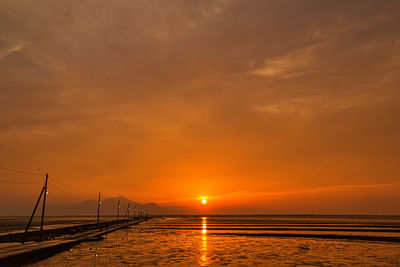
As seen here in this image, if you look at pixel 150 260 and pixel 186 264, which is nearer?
pixel 186 264

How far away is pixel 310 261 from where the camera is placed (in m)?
29.4

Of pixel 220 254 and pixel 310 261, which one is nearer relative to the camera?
pixel 310 261

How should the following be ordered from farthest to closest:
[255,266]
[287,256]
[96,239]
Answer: [96,239], [287,256], [255,266]

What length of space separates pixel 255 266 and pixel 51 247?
23257 millimetres

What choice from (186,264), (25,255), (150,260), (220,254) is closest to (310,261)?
(220,254)

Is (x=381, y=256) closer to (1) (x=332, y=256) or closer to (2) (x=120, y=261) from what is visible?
(1) (x=332, y=256)

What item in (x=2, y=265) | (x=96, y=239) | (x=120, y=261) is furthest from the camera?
(x=96, y=239)

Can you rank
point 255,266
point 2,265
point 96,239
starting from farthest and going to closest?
point 96,239, point 255,266, point 2,265

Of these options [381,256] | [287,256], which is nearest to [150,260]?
[287,256]

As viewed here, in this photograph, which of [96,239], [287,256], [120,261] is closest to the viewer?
[120,261]

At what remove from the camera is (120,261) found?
2856 cm

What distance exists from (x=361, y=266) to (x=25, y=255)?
3150 centimetres

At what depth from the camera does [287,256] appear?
107ft

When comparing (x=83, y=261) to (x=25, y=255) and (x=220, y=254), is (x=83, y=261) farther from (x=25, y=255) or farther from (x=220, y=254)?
(x=220, y=254)
